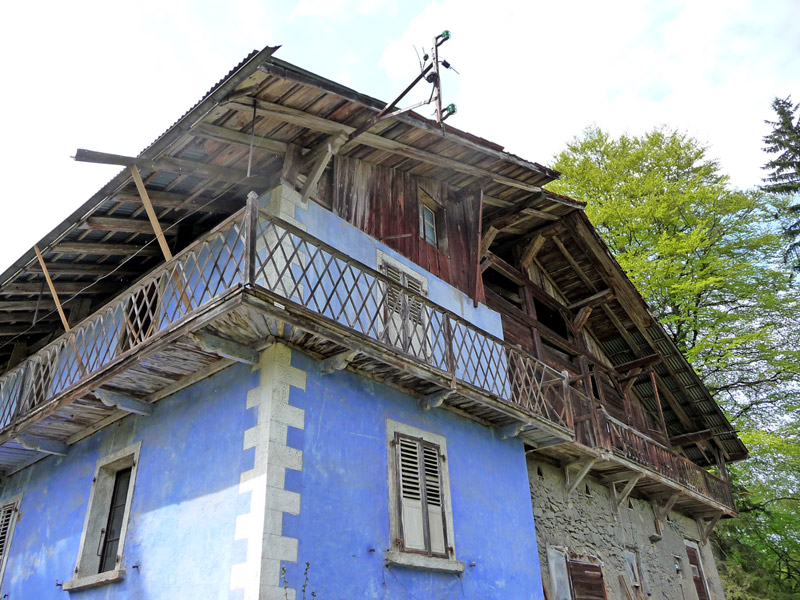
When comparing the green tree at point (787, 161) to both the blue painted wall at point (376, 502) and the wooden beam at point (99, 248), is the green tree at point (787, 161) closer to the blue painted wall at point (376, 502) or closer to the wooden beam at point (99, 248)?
the blue painted wall at point (376, 502)

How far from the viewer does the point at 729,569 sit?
21.2 metres

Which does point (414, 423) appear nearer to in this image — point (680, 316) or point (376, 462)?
point (376, 462)

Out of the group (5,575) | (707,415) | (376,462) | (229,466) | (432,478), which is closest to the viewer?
(229,466)

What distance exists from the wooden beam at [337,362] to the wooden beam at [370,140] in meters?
3.33

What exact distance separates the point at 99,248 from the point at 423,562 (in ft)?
22.7

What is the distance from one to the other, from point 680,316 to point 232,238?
15.9 m

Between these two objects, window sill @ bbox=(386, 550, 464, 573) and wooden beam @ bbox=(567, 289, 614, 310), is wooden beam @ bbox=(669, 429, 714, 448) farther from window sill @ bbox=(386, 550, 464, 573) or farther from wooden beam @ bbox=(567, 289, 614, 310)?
window sill @ bbox=(386, 550, 464, 573)

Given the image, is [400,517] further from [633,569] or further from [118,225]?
[633,569]

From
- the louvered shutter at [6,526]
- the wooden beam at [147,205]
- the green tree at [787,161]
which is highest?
Answer: the green tree at [787,161]

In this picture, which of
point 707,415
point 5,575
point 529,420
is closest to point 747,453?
point 707,415

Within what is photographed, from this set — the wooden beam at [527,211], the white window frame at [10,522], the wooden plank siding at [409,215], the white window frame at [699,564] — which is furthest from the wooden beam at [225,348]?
the white window frame at [699,564]

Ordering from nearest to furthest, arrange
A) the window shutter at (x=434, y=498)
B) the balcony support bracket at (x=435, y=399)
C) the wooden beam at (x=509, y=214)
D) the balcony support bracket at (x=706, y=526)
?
the window shutter at (x=434, y=498)
the balcony support bracket at (x=435, y=399)
the wooden beam at (x=509, y=214)
the balcony support bracket at (x=706, y=526)

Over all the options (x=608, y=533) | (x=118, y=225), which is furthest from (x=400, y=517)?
(x=608, y=533)

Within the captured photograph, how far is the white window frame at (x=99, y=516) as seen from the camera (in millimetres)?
8492
